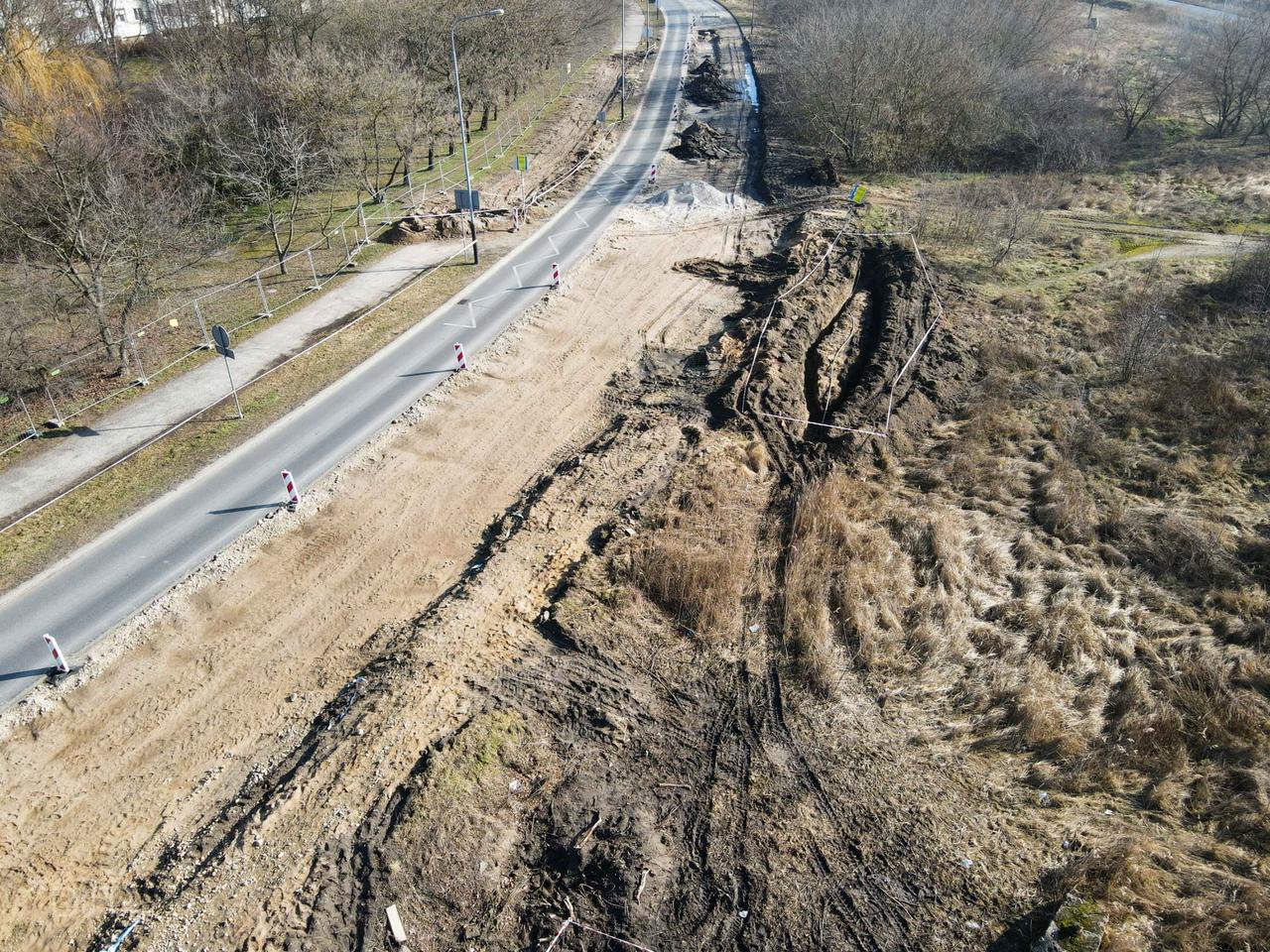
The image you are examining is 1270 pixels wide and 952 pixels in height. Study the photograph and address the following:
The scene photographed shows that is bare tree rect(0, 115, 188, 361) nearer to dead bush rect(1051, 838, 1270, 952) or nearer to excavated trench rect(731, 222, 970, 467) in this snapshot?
excavated trench rect(731, 222, 970, 467)

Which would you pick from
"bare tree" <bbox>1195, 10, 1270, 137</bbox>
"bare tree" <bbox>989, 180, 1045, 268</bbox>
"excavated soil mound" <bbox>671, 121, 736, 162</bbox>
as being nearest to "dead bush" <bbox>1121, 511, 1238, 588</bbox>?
"bare tree" <bbox>989, 180, 1045, 268</bbox>

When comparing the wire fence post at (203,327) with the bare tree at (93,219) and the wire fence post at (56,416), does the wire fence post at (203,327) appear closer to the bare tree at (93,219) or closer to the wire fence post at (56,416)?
the bare tree at (93,219)

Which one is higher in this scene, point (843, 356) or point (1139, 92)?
point (1139, 92)

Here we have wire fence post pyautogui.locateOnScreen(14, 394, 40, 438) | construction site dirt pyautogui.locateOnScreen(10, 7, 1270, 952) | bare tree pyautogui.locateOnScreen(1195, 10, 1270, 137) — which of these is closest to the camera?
construction site dirt pyautogui.locateOnScreen(10, 7, 1270, 952)

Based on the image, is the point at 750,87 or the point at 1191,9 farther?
the point at 1191,9

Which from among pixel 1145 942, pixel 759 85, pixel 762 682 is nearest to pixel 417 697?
pixel 762 682

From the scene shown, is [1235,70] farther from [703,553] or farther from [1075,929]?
[1075,929]

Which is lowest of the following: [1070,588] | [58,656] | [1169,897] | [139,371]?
[1070,588]

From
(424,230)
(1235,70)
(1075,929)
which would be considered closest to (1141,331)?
(1075,929)
